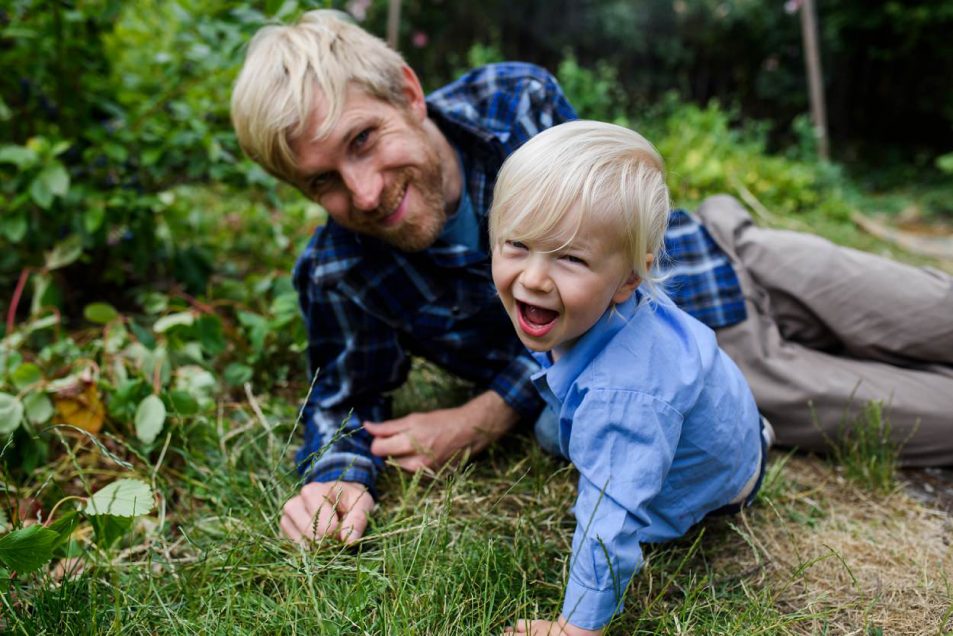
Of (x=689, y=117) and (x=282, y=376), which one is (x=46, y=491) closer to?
(x=282, y=376)

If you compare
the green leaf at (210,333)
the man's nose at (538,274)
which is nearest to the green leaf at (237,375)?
the green leaf at (210,333)

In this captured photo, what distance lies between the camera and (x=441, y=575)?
1.41 m

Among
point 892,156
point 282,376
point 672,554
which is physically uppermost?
point 672,554

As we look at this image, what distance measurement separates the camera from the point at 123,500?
141cm

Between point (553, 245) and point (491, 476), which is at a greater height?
point (553, 245)

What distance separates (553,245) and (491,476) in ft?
3.18

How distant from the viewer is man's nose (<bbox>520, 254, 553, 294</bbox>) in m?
1.21

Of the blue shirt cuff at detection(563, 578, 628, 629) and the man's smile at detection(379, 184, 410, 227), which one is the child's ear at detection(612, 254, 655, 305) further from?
the man's smile at detection(379, 184, 410, 227)

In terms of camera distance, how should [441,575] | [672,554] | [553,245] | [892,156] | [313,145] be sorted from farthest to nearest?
[892,156] → [313,145] → [672,554] → [441,575] → [553,245]

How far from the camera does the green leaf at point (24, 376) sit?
1990 mm

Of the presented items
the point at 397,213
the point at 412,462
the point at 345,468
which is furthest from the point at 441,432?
the point at 397,213

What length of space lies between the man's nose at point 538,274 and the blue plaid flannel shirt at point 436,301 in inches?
29.3

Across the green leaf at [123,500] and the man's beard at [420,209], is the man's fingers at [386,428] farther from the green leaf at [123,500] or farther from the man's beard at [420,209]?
the green leaf at [123,500]

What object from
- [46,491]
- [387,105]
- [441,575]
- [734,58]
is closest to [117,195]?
[46,491]
